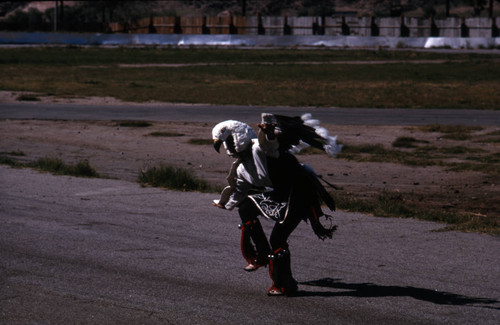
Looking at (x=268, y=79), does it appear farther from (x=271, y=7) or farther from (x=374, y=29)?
(x=271, y=7)

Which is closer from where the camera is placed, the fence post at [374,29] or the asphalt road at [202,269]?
the asphalt road at [202,269]

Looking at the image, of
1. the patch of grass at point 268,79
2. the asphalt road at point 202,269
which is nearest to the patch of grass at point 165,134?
the patch of grass at point 268,79

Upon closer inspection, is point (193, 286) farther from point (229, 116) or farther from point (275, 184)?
point (229, 116)

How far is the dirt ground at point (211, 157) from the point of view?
13.2 meters

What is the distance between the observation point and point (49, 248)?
8820 mm

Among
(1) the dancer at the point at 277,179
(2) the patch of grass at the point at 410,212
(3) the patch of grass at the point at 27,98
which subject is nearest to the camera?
(1) the dancer at the point at 277,179

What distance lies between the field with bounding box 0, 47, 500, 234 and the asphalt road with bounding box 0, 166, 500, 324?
1.77 metres

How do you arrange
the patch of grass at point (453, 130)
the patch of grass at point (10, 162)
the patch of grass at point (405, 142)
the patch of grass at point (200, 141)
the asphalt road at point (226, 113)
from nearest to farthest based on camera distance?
1. the patch of grass at point (10, 162)
2. the patch of grass at point (405, 142)
3. the patch of grass at point (200, 141)
4. the patch of grass at point (453, 130)
5. the asphalt road at point (226, 113)

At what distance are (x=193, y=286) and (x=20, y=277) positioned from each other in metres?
1.73

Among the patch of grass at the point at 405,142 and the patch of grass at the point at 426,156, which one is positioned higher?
the patch of grass at the point at 405,142

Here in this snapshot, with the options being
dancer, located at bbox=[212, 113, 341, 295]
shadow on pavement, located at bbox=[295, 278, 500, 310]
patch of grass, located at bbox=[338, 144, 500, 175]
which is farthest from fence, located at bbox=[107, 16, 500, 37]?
dancer, located at bbox=[212, 113, 341, 295]

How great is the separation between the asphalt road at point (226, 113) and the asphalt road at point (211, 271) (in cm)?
1289

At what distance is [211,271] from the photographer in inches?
311

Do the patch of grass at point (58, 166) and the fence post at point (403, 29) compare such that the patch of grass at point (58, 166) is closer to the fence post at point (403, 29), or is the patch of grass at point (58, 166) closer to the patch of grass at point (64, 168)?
the patch of grass at point (64, 168)
